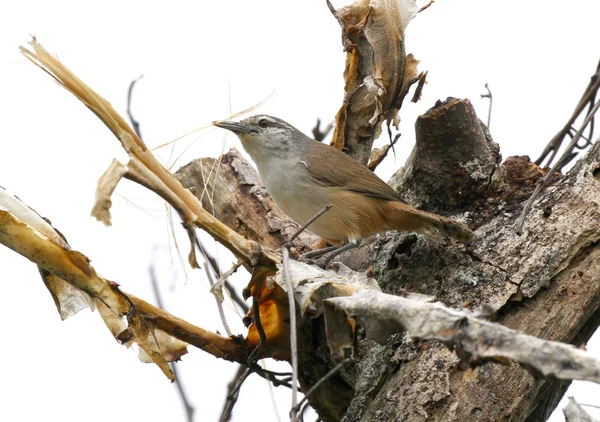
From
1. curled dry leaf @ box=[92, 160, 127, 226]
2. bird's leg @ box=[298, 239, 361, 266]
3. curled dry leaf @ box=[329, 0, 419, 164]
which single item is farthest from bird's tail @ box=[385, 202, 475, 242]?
curled dry leaf @ box=[92, 160, 127, 226]

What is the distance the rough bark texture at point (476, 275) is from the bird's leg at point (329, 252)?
20 cm

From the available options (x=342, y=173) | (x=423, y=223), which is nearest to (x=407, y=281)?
(x=423, y=223)

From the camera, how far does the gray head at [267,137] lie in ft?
18.5

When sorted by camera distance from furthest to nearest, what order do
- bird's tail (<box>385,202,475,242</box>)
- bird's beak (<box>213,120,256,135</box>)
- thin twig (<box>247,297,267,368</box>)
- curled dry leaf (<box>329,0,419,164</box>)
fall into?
bird's beak (<box>213,120,256,135</box>) < curled dry leaf (<box>329,0,419,164</box>) < bird's tail (<box>385,202,475,242</box>) < thin twig (<box>247,297,267,368</box>)

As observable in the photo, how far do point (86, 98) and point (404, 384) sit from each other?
2.11 metres

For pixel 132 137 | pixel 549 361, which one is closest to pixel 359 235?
pixel 132 137

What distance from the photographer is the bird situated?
16.5 feet

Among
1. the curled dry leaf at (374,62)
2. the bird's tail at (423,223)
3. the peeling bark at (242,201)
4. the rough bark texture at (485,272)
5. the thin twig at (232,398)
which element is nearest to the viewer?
the rough bark texture at (485,272)

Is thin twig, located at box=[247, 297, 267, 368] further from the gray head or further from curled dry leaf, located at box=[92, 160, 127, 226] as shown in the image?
the gray head

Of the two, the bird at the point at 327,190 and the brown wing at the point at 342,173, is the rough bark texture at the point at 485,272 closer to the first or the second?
the bird at the point at 327,190

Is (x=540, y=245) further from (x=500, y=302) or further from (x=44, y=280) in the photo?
(x=44, y=280)

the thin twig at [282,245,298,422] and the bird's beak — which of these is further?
the bird's beak

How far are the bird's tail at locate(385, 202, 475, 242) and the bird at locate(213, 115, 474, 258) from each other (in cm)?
1

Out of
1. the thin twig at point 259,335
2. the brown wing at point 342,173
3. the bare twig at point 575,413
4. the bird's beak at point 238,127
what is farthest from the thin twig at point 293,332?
the bird's beak at point 238,127
